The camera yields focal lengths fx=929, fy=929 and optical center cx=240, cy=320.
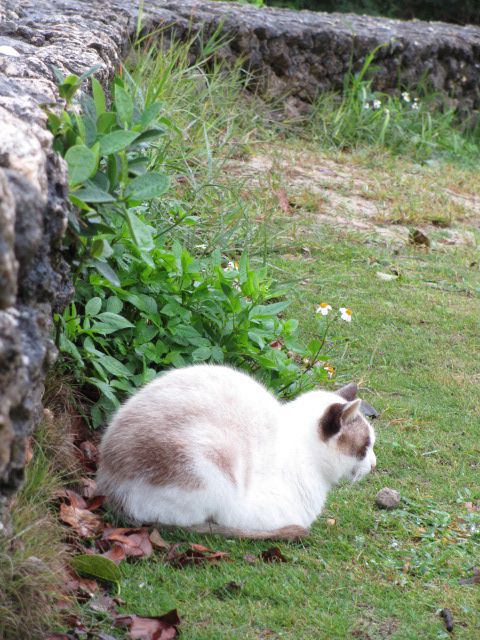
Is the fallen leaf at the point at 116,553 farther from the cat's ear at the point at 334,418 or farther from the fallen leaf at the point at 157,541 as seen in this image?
the cat's ear at the point at 334,418

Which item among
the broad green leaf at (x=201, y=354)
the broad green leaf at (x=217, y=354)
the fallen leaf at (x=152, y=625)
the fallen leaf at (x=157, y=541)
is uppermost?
the broad green leaf at (x=201, y=354)

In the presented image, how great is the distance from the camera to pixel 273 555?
140 inches

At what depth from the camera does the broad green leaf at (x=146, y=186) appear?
130 inches

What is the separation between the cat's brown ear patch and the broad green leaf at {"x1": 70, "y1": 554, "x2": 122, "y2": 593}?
1144 millimetres

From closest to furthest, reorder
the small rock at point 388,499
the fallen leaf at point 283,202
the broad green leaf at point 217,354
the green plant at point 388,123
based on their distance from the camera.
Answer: the small rock at point 388,499, the broad green leaf at point 217,354, the fallen leaf at point 283,202, the green plant at point 388,123

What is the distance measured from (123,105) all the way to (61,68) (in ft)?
2.64

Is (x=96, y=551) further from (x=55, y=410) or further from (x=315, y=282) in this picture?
(x=315, y=282)

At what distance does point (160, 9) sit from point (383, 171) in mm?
2635

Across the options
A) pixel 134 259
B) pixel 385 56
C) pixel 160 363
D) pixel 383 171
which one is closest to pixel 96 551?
pixel 160 363

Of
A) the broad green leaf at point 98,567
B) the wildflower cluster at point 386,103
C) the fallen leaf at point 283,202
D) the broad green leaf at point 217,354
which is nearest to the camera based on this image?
the broad green leaf at point 98,567

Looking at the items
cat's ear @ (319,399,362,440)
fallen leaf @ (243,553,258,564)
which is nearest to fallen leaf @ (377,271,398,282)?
cat's ear @ (319,399,362,440)

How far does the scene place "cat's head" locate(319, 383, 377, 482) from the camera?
12.9 feet

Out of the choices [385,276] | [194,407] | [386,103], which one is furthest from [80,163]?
[386,103]

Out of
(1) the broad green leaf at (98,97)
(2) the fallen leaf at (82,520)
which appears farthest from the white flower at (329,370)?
(1) the broad green leaf at (98,97)
